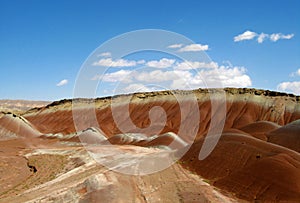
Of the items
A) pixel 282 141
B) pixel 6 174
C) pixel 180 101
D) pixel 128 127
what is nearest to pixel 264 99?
pixel 180 101

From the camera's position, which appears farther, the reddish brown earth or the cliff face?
the cliff face

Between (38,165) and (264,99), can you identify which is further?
(264,99)

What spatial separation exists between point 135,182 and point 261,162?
935 cm

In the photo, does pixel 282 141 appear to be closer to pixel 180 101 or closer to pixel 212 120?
pixel 212 120

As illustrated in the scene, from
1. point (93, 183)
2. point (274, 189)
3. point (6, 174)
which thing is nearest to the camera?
point (274, 189)

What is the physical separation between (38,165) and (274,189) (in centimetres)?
2841

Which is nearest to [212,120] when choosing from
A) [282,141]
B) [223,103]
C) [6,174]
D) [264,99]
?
[223,103]

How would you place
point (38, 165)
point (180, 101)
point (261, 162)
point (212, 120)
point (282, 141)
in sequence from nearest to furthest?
point (261, 162) < point (38, 165) < point (282, 141) < point (212, 120) < point (180, 101)

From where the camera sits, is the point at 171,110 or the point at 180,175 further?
the point at 171,110

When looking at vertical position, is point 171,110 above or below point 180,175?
above

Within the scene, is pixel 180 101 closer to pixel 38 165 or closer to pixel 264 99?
pixel 264 99

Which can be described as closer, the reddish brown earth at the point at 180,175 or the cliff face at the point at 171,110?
the reddish brown earth at the point at 180,175

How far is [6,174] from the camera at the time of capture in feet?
115

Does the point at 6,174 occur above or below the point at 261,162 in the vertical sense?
below
